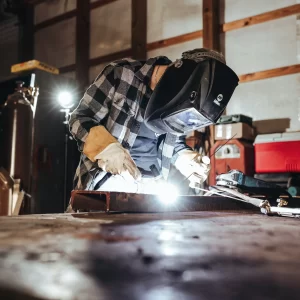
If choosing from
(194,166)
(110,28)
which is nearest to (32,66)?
(110,28)

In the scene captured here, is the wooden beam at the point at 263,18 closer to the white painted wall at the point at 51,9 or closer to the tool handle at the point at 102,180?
the white painted wall at the point at 51,9

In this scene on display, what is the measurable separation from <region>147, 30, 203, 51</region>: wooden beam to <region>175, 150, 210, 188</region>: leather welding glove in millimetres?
2873

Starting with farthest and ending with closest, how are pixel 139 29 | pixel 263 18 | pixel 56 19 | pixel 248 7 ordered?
pixel 56 19, pixel 139 29, pixel 248 7, pixel 263 18

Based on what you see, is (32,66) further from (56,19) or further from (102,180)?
(102,180)

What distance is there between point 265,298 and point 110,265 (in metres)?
0.21

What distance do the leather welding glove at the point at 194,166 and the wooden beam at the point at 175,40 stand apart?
2.87 meters

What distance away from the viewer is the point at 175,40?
16.8ft

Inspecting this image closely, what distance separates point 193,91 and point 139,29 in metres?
4.02

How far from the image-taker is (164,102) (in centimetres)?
185

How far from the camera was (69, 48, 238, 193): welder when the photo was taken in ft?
6.02

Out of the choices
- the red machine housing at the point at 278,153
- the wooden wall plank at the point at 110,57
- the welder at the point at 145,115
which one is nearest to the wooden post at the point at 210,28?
the red machine housing at the point at 278,153

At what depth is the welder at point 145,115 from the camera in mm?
1834

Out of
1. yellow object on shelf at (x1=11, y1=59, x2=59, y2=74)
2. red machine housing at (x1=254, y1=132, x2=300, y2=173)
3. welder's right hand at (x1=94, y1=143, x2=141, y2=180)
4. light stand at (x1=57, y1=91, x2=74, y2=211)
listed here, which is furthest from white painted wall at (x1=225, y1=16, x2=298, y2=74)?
welder's right hand at (x1=94, y1=143, x2=141, y2=180)

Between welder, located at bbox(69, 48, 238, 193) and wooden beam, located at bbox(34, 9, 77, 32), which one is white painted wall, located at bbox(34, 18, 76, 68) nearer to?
wooden beam, located at bbox(34, 9, 77, 32)
